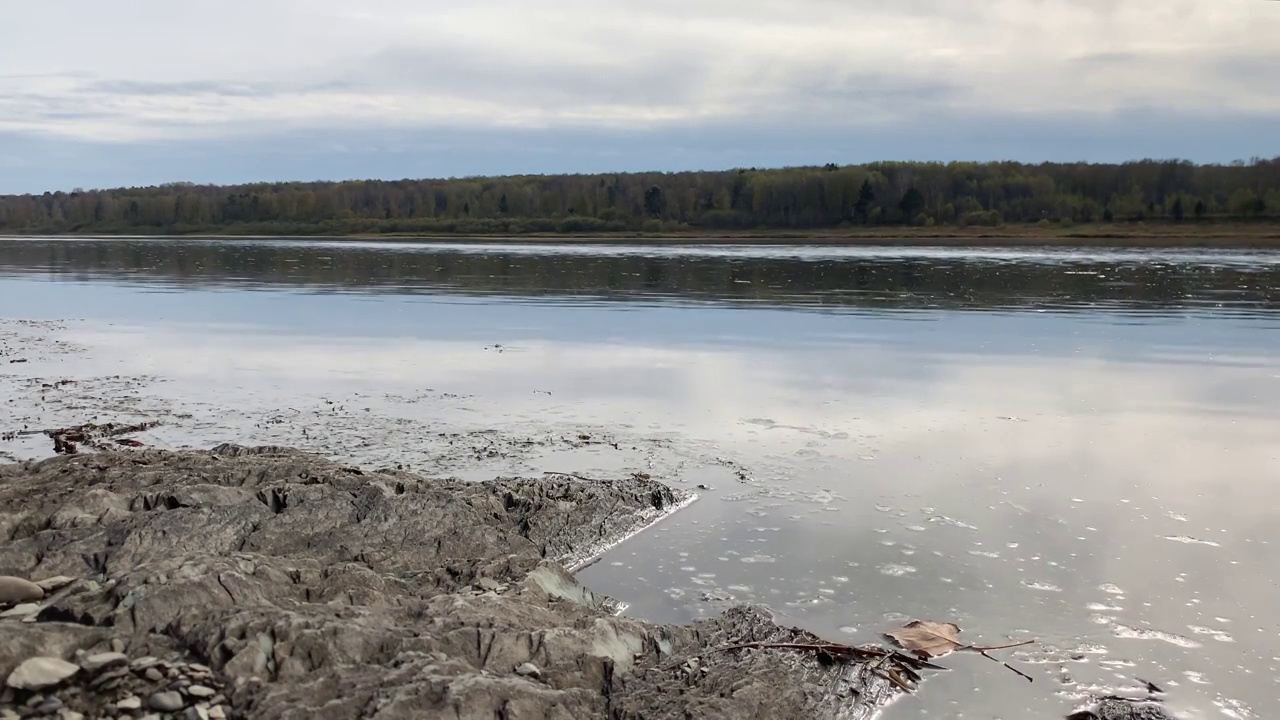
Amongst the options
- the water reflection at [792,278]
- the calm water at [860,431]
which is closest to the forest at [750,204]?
the water reflection at [792,278]

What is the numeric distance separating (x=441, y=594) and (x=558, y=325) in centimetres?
1390

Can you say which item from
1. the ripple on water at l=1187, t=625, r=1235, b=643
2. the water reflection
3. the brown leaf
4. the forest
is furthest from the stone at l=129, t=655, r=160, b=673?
the forest

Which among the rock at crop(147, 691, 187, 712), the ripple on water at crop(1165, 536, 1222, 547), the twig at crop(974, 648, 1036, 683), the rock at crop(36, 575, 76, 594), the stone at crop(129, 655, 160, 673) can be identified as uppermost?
the rock at crop(36, 575, 76, 594)

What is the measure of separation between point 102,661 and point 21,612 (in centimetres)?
72

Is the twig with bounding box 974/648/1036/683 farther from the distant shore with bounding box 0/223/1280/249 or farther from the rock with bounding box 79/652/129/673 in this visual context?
the distant shore with bounding box 0/223/1280/249

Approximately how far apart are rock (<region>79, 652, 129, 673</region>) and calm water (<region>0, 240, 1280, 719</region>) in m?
2.60

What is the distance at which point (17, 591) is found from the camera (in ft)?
14.7

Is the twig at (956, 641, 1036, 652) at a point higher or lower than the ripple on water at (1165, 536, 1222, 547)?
lower

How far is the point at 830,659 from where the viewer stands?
4.97 metres

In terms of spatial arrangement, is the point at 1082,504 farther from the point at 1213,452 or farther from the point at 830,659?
the point at 830,659

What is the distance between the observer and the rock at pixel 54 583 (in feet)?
15.2

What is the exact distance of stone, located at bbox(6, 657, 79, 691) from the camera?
12.0ft

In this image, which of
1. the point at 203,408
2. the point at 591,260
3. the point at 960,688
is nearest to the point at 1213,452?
the point at 960,688

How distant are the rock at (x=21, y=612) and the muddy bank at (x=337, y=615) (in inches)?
0.5
